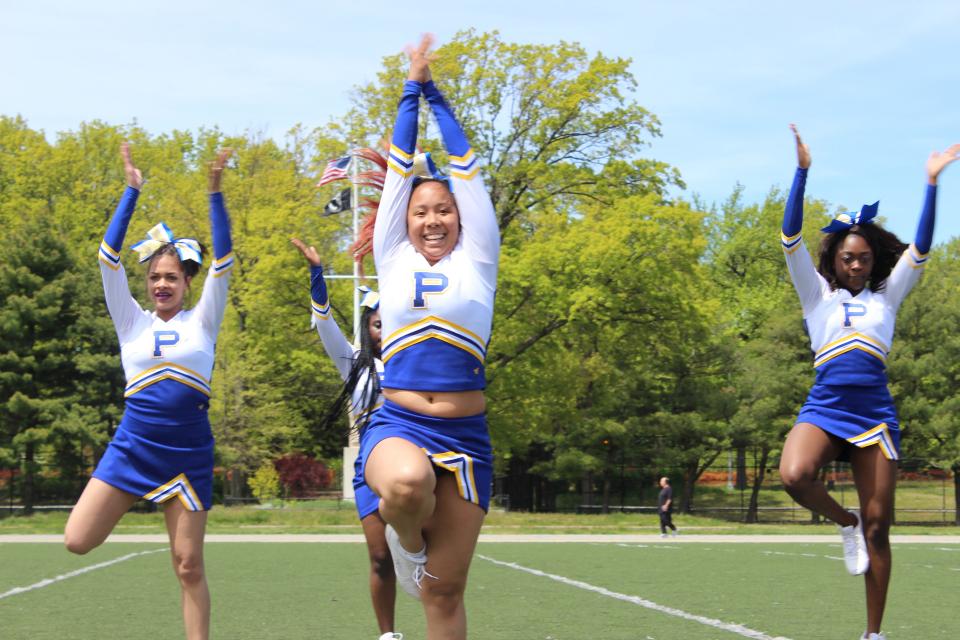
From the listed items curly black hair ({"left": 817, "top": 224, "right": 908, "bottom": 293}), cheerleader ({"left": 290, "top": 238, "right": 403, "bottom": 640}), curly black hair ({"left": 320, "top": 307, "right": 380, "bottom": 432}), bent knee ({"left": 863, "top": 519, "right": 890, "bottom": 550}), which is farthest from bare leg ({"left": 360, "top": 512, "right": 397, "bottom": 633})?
curly black hair ({"left": 817, "top": 224, "right": 908, "bottom": 293})

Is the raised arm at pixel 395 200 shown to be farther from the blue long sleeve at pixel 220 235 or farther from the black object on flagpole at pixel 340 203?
the black object on flagpole at pixel 340 203

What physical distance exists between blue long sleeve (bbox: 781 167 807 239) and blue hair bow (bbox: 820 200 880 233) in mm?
Result: 358

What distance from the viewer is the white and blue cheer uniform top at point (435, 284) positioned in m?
4.70

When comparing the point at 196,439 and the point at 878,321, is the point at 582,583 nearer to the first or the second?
the point at 878,321

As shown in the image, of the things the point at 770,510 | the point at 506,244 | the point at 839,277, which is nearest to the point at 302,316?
the point at 506,244

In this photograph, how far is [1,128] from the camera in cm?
5078

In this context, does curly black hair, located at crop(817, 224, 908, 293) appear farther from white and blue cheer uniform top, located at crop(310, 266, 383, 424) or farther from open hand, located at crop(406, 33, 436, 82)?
open hand, located at crop(406, 33, 436, 82)

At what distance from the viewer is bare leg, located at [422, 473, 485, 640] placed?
4.52 m

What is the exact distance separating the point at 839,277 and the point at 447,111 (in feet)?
10.2

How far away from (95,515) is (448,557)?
2374mm

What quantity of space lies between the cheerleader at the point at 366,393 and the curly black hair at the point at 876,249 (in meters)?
2.70

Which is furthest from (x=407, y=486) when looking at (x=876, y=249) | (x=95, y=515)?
(x=876, y=249)

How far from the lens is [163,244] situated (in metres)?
6.68

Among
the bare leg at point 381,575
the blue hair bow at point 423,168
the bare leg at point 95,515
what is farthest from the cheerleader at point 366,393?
the blue hair bow at point 423,168
